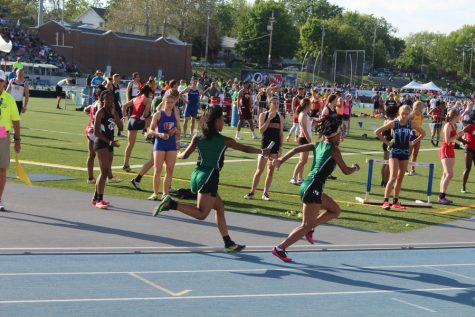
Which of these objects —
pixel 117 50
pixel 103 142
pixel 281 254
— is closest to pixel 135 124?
pixel 103 142

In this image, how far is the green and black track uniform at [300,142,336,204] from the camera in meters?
8.55

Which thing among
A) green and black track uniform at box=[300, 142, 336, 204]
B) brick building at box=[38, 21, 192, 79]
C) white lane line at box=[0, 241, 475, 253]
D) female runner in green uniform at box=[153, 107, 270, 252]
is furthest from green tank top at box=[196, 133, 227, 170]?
brick building at box=[38, 21, 192, 79]

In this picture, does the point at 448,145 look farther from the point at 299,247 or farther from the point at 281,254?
the point at 281,254

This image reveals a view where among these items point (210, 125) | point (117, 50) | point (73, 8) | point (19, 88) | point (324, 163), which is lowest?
point (324, 163)

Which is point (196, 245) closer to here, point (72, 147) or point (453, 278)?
point (453, 278)

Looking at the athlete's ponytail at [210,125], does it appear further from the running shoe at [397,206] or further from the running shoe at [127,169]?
the running shoe at [127,169]

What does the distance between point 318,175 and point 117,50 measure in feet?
244

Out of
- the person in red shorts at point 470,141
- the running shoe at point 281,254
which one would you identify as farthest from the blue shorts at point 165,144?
the person in red shorts at point 470,141

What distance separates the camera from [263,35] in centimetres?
11819

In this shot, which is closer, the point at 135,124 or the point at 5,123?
the point at 5,123

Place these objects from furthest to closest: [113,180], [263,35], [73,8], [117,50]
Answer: [73,8] < [263,35] < [117,50] < [113,180]

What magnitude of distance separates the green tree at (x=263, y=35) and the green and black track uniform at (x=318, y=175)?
109 m

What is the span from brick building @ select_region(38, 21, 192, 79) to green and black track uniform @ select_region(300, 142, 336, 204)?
62096 millimetres

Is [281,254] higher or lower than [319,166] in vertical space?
lower
